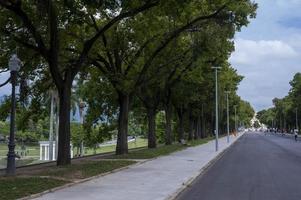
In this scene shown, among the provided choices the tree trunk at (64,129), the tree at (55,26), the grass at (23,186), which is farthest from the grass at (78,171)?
the tree at (55,26)

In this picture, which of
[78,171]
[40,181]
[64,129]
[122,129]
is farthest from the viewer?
[122,129]

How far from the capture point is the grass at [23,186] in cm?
1396

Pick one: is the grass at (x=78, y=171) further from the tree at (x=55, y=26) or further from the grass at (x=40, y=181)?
the tree at (x=55, y=26)

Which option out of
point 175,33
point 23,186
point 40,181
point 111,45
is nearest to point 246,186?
point 40,181

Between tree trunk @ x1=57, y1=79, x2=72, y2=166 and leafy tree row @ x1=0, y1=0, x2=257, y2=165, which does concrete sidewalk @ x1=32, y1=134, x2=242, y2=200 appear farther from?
leafy tree row @ x1=0, y1=0, x2=257, y2=165

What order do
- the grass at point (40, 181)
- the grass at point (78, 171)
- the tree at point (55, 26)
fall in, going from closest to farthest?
the grass at point (40, 181) → the grass at point (78, 171) → the tree at point (55, 26)

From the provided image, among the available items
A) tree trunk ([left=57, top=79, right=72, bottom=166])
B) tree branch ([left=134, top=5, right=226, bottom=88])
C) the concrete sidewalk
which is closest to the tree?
tree trunk ([left=57, top=79, right=72, bottom=166])

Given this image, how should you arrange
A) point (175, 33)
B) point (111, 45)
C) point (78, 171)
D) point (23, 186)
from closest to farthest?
point (23, 186) → point (78, 171) → point (175, 33) → point (111, 45)

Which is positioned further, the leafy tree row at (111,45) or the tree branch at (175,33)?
the tree branch at (175,33)

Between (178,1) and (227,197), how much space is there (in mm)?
10655

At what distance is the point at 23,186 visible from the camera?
50.6 ft

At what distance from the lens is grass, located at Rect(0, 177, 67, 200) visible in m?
14.0

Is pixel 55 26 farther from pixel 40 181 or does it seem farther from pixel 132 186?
pixel 132 186

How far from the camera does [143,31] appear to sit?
34.3 meters
